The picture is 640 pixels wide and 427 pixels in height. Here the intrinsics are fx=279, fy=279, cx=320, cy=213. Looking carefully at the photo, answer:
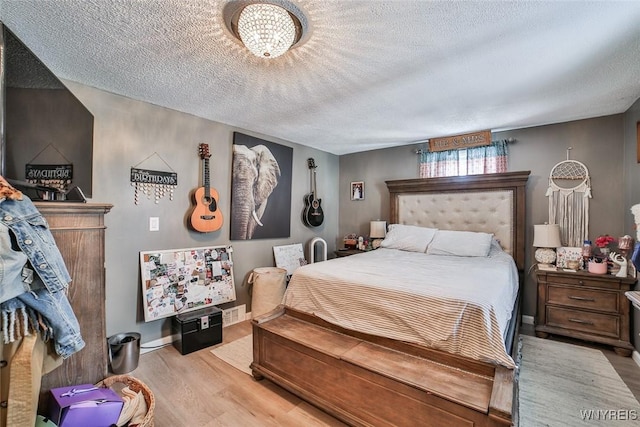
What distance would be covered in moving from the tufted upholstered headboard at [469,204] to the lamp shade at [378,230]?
170 mm

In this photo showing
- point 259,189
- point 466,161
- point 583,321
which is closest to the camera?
point 583,321

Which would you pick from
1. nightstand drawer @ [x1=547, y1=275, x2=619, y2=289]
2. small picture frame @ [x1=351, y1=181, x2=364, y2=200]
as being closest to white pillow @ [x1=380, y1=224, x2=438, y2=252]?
small picture frame @ [x1=351, y1=181, x2=364, y2=200]

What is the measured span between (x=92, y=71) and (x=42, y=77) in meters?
0.62

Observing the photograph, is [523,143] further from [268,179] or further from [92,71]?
[92,71]

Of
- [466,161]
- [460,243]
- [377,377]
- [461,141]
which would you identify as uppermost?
[461,141]

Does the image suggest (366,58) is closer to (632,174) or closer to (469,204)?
(469,204)

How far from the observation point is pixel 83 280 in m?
1.51

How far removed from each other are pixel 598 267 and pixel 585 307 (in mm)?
411

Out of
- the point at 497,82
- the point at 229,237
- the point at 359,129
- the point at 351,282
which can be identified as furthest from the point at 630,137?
the point at 229,237

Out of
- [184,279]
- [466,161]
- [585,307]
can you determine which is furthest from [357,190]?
[585,307]

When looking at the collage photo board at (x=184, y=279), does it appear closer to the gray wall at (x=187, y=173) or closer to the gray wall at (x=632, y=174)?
the gray wall at (x=187, y=173)

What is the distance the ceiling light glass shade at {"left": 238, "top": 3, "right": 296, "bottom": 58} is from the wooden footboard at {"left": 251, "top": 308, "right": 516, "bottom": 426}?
1.87 metres

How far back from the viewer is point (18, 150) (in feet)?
4.90

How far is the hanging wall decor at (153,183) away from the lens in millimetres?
2633
